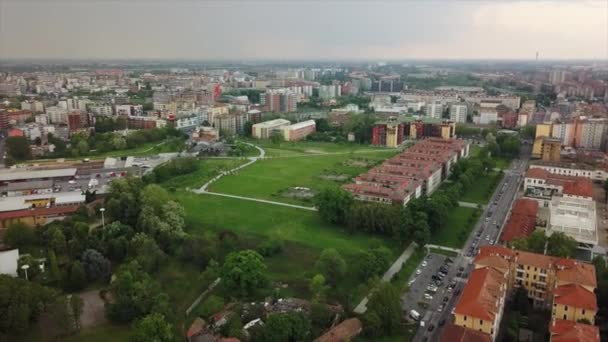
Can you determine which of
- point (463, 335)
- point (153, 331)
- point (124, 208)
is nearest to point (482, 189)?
point (463, 335)

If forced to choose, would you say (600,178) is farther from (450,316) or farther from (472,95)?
(472,95)

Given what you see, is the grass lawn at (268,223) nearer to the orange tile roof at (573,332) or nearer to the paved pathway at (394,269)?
the paved pathway at (394,269)

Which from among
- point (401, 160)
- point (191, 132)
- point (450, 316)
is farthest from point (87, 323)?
point (191, 132)

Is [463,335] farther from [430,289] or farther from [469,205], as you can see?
[469,205]

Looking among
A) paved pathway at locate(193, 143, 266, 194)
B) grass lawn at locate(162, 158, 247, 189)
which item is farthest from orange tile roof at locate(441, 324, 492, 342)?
grass lawn at locate(162, 158, 247, 189)

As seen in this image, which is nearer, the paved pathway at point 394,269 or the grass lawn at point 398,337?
the grass lawn at point 398,337

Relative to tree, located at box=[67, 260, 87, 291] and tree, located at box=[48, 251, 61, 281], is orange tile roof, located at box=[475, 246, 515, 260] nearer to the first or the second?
tree, located at box=[67, 260, 87, 291]

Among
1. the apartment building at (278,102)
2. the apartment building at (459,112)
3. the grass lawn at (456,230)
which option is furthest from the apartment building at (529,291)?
the apartment building at (278,102)
